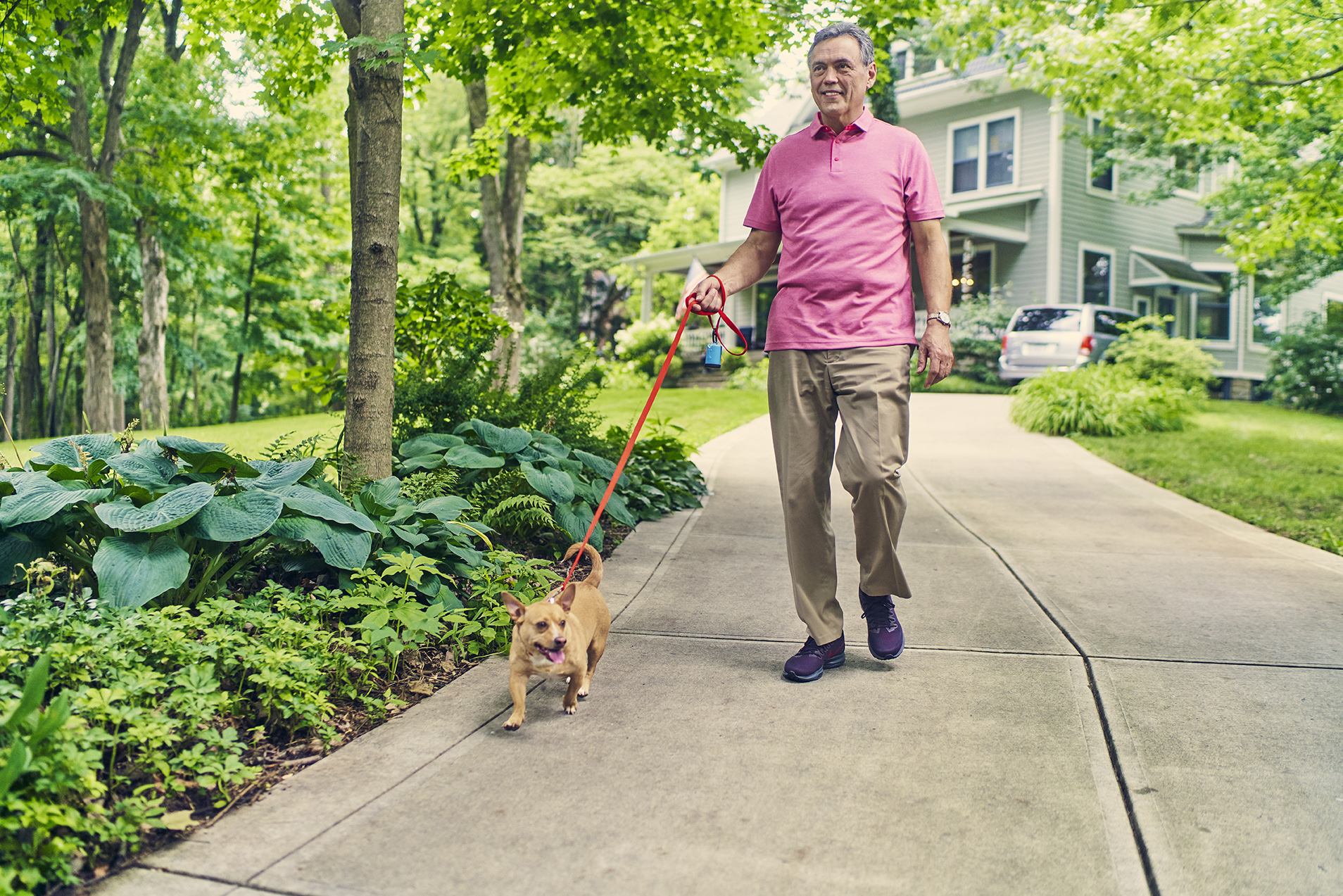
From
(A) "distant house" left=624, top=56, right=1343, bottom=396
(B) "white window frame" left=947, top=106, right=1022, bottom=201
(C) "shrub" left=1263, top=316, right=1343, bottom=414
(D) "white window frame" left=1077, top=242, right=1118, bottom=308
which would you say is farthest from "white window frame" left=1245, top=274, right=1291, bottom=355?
(B) "white window frame" left=947, top=106, right=1022, bottom=201

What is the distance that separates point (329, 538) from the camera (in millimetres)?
3469

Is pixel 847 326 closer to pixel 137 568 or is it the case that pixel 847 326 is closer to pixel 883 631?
pixel 883 631

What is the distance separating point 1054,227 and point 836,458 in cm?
2020

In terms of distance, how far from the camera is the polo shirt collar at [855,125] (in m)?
3.42

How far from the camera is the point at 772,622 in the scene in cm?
417

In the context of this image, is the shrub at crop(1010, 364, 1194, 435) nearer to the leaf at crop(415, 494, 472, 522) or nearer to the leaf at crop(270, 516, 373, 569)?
the leaf at crop(415, 494, 472, 522)

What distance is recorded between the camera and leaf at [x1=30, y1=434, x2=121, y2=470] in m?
3.60

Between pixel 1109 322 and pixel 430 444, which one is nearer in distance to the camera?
pixel 430 444

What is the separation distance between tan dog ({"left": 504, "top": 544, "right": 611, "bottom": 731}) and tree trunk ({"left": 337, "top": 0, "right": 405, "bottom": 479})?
1.82m

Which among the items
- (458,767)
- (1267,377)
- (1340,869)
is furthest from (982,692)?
(1267,377)

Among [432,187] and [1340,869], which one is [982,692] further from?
[432,187]

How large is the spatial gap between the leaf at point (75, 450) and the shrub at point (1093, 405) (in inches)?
434

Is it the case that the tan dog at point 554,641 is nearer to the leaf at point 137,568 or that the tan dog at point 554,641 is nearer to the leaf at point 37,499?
the leaf at point 137,568

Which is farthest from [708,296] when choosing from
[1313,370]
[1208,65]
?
[1313,370]
